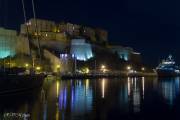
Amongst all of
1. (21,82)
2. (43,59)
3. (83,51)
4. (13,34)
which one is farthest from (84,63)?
(21,82)

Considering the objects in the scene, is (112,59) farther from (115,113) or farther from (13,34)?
(115,113)

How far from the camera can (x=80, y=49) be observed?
108m

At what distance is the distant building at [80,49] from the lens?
10731cm

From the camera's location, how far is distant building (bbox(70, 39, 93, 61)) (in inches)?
4225

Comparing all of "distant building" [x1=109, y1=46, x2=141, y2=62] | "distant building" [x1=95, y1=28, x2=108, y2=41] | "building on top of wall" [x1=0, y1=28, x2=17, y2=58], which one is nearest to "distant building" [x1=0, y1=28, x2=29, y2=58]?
"building on top of wall" [x1=0, y1=28, x2=17, y2=58]

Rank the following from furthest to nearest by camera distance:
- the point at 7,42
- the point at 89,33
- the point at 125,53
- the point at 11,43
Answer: the point at 125,53 → the point at 89,33 → the point at 11,43 → the point at 7,42

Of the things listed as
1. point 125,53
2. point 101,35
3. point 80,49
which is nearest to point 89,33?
point 101,35

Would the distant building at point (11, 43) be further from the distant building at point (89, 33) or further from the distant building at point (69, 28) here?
the distant building at point (89, 33)

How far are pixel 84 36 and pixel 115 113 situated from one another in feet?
337

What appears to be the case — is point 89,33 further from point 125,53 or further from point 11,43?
point 11,43

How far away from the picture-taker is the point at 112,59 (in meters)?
118

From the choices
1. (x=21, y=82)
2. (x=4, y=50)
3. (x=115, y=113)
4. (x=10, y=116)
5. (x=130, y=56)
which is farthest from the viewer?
(x=130, y=56)

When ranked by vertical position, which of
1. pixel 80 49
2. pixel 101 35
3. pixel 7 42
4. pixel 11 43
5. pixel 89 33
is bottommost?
pixel 80 49

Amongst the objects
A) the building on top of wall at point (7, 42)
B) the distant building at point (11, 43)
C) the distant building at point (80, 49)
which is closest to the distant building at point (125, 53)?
the distant building at point (80, 49)
